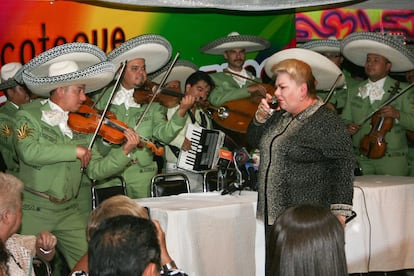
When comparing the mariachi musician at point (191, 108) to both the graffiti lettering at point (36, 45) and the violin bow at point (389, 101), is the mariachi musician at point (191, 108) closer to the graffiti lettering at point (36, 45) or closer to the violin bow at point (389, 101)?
the graffiti lettering at point (36, 45)

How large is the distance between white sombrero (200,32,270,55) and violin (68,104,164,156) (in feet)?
7.48

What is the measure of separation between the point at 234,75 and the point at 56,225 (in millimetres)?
3227

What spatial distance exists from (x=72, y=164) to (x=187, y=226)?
3.07 ft

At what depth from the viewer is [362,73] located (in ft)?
29.6

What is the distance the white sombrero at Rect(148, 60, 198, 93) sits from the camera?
7699 millimetres

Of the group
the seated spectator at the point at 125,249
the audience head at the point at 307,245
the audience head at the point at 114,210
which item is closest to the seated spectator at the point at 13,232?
the audience head at the point at 114,210

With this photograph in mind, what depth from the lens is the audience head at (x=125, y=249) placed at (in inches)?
104

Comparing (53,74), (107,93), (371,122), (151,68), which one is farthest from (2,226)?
(371,122)

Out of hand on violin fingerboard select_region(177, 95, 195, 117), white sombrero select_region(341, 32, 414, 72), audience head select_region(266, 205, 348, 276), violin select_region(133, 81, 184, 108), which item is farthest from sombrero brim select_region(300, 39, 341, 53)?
audience head select_region(266, 205, 348, 276)

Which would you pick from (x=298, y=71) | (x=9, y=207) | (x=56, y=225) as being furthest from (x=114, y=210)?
(x=56, y=225)

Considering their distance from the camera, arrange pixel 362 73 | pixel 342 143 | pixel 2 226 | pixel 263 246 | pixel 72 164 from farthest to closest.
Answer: pixel 362 73, pixel 72 164, pixel 263 246, pixel 342 143, pixel 2 226

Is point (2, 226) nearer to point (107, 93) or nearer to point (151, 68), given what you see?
point (107, 93)

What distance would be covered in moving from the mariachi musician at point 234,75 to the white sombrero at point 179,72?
0.27 metres

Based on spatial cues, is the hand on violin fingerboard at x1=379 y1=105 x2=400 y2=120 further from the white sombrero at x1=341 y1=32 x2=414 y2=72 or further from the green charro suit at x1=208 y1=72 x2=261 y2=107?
the green charro suit at x1=208 y1=72 x2=261 y2=107
